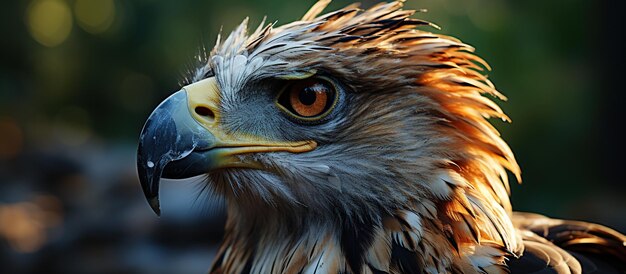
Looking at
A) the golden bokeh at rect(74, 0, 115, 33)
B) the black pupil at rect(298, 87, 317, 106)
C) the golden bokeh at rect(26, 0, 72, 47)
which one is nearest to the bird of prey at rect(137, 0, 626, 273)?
the black pupil at rect(298, 87, 317, 106)

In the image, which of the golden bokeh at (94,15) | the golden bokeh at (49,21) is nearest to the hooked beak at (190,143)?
the golden bokeh at (94,15)

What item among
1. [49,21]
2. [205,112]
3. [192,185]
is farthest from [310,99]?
[49,21]

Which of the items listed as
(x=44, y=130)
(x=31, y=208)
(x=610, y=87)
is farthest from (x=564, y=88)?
(x=44, y=130)

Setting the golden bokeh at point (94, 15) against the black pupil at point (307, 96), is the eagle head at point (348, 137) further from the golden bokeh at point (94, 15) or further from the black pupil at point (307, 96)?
the golden bokeh at point (94, 15)

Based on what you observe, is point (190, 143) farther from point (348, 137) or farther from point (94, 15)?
point (94, 15)

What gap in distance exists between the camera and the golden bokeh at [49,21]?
27.4ft

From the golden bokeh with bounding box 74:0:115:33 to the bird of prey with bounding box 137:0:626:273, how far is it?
257 inches

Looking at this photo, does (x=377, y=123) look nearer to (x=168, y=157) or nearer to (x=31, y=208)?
Result: (x=168, y=157)

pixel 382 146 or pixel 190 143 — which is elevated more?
pixel 190 143

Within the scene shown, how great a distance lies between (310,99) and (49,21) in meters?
7.18

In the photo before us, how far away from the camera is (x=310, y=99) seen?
193cm

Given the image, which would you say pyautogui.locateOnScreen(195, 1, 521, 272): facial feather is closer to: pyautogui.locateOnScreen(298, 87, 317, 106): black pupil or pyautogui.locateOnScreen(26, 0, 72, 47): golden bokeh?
pyautogui.locateOnScreen(298, 87, 317, 106): black pupil

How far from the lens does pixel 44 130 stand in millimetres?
8914

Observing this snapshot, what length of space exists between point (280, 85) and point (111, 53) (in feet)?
22.2
